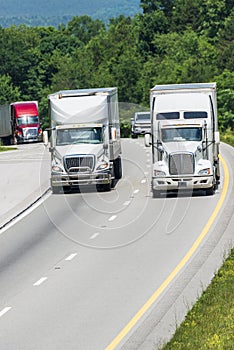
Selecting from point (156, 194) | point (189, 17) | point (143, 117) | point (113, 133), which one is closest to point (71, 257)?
point (156, 194)

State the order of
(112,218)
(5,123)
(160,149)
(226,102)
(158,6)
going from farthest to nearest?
(158,6)
(226,102)
(5,123)
(160,149)
(112,218)

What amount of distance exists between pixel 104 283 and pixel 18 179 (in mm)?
21472

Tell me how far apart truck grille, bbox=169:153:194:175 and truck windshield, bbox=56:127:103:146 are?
4047 millimetres

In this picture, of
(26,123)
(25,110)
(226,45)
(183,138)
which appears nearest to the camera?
(183,138)

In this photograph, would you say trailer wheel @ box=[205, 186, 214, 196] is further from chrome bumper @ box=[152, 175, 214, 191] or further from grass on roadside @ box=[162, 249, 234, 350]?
grass on roadside @ box=[162, 249, 234, 350]

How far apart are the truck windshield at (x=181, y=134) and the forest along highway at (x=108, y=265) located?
6.30ft

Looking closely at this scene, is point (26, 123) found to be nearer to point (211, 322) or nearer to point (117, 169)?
point (117, 169)

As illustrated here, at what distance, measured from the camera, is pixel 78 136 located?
3766 cm

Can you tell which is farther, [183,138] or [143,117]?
[143,117]

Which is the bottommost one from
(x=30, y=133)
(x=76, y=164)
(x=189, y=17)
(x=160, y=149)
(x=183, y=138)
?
(x=30, y=133)

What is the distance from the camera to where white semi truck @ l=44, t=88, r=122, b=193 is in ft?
121

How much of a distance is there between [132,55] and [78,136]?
332 feet

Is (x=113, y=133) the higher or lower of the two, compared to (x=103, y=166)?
higher

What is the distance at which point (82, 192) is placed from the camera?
3822cm
